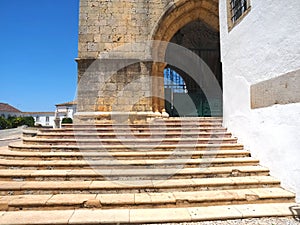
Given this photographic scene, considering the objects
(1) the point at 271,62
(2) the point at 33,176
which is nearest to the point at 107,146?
(2) the point at 33,176

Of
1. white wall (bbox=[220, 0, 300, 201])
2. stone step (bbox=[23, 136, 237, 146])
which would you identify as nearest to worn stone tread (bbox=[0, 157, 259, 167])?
white wall (bbox=[220, 0, 300, 201])

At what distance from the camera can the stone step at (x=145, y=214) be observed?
85.6 inches

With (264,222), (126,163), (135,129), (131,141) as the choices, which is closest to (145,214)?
(126,163)

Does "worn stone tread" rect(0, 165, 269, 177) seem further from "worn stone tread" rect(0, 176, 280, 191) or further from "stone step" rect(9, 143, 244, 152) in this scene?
"stone step" rect(9, 143, 244, 152)

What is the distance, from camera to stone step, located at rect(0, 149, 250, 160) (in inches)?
134

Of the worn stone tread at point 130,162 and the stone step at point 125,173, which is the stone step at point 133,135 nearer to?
the worn stone tread at point 130,162

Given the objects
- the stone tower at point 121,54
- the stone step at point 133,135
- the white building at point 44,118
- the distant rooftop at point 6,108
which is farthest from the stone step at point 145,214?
the distant rooftop at point 6,108

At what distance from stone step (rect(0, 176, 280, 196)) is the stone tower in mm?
3355

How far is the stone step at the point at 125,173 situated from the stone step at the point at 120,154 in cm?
35

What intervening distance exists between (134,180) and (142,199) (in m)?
0.47

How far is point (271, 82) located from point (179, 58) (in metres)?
8.52

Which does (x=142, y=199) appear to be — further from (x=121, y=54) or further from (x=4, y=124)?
(x=4, y=124)

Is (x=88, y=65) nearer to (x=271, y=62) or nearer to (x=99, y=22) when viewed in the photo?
(x=99, y=22)

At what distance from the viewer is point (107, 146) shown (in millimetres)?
3752
